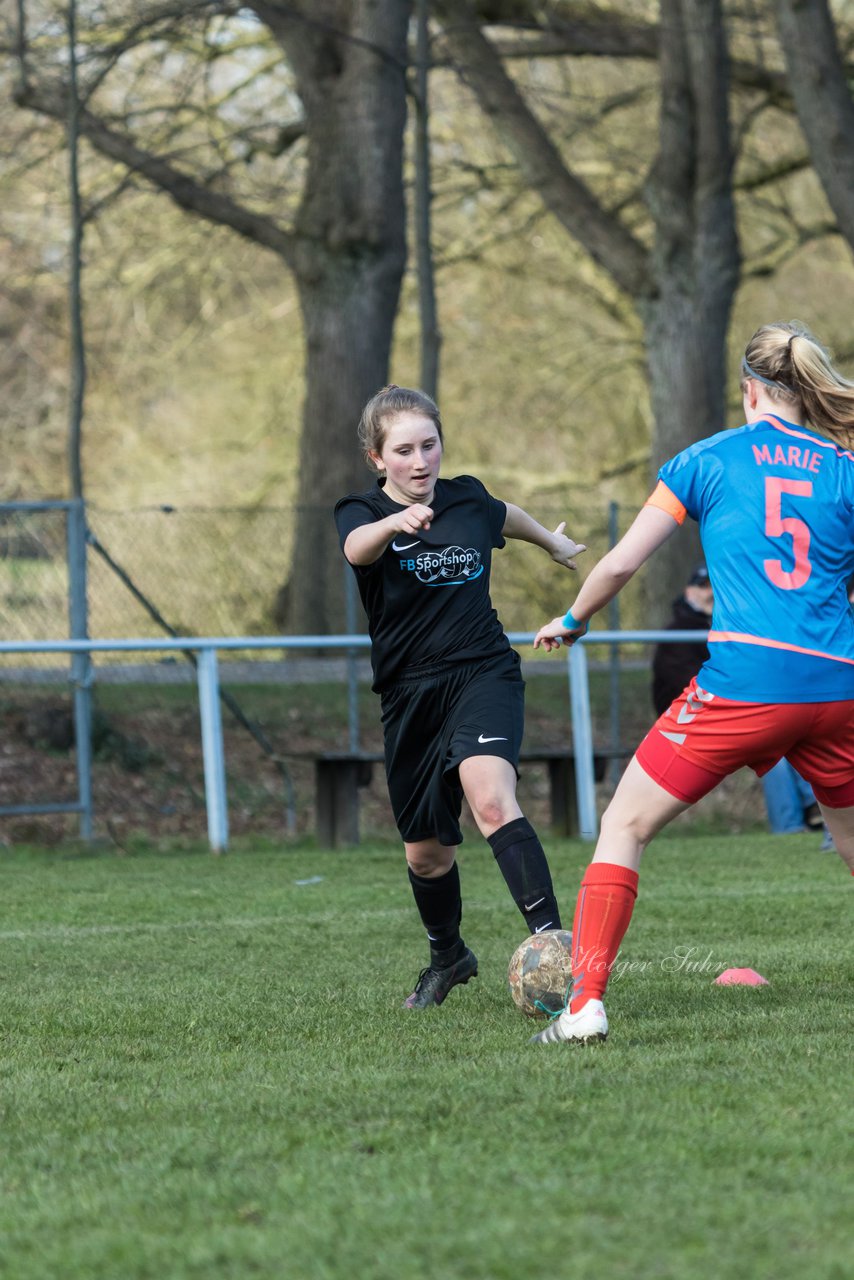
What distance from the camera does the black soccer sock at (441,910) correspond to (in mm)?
5684

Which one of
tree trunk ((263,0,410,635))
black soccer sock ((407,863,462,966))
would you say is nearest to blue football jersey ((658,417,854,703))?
black soccer sock ((407,863,462,966))

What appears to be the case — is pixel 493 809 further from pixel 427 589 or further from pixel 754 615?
pixel 754 615

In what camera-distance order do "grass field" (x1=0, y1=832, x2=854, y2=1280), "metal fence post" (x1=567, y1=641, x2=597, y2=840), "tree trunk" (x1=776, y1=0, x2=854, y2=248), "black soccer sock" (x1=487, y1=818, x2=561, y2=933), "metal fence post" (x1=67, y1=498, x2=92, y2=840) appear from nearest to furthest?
"grass field" (x1=0, y1=832, x2=854, y2=1280)
"black soccer sock" (x1=487, y1=818, x2=561, y2=933)
"metal fence post" (x1=567, y1=641, x2=597, y2=840)
"metal fence post" (x1=67, y1=498, x2=92, y2=840)
"tree trunk" (x1=776, y1=0, x2=854, y2=248)

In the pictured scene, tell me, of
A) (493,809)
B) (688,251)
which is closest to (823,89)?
(688,251)

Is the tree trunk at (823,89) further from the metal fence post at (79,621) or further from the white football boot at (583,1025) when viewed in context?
the white football boot at (583,1025)

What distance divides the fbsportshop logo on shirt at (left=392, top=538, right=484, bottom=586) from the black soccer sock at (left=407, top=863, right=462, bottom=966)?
0.93m

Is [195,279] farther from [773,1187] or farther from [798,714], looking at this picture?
[773,1187]

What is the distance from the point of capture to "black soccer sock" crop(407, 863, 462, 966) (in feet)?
18.6

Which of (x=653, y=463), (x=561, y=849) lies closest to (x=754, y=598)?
(x=561, y=849)

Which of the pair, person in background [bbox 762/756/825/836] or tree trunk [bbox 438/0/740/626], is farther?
tree trunk [bbox 438/0/740/626]

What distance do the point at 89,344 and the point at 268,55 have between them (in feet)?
16.1

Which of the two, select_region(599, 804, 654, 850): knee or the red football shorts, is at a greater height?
the red football shorts

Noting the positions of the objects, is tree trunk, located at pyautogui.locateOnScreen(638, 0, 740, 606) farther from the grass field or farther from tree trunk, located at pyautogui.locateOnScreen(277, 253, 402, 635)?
the grass field

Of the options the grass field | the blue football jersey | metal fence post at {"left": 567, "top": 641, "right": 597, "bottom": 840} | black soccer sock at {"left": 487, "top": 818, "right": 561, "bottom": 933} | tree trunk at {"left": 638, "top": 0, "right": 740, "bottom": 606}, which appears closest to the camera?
the grass field
